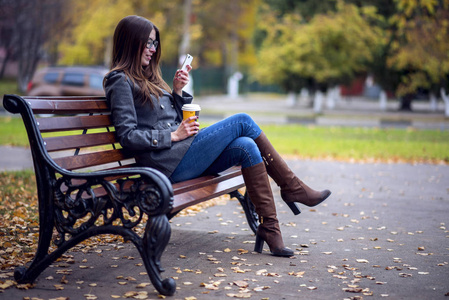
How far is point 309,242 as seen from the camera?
481 centimetres

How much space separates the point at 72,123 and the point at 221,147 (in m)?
0.99

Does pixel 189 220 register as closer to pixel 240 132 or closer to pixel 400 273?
A: pixel 240 132

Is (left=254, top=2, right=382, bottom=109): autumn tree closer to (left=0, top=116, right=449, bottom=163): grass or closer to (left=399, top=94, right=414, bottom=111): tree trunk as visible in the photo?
(left=399, top=94, right=414, bottom=111): tree trunk

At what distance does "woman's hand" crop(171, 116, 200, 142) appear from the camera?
13.3 feet

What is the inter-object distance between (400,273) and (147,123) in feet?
6.27

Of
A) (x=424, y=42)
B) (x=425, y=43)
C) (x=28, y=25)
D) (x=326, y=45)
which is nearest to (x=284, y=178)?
(x=424, y=42)

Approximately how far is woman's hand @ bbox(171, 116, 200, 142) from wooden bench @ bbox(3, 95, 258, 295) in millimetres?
299

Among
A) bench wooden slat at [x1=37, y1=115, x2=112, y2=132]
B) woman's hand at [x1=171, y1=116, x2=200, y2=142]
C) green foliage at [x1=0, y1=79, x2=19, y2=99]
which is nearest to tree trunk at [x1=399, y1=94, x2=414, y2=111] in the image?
green foliage at [x1=0, y1=79, x2=19, y2=99]

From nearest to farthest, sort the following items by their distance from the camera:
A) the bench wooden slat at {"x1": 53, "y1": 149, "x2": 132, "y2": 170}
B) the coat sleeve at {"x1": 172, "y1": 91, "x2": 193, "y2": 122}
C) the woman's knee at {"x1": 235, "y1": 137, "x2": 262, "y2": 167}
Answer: the bench wooden slat at {"x1": 53, "y1": 149, "x2": 132, "y2": 170} < the woman's knee at {"x1": 235, "y1": 137, "x2": 262, "y2": 167} < the coat sleeve at {"x1": 172, "y1": 91, "x2": 193, "y2": 122}

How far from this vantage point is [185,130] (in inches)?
160

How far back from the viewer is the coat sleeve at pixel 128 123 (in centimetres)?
392

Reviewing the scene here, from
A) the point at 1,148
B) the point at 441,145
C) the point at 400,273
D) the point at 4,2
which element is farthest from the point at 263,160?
the point at 4,2

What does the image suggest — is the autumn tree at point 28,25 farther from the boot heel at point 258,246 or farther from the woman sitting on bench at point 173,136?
the boot heel at point 258,246

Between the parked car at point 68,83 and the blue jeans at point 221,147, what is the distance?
14954 millimetres
